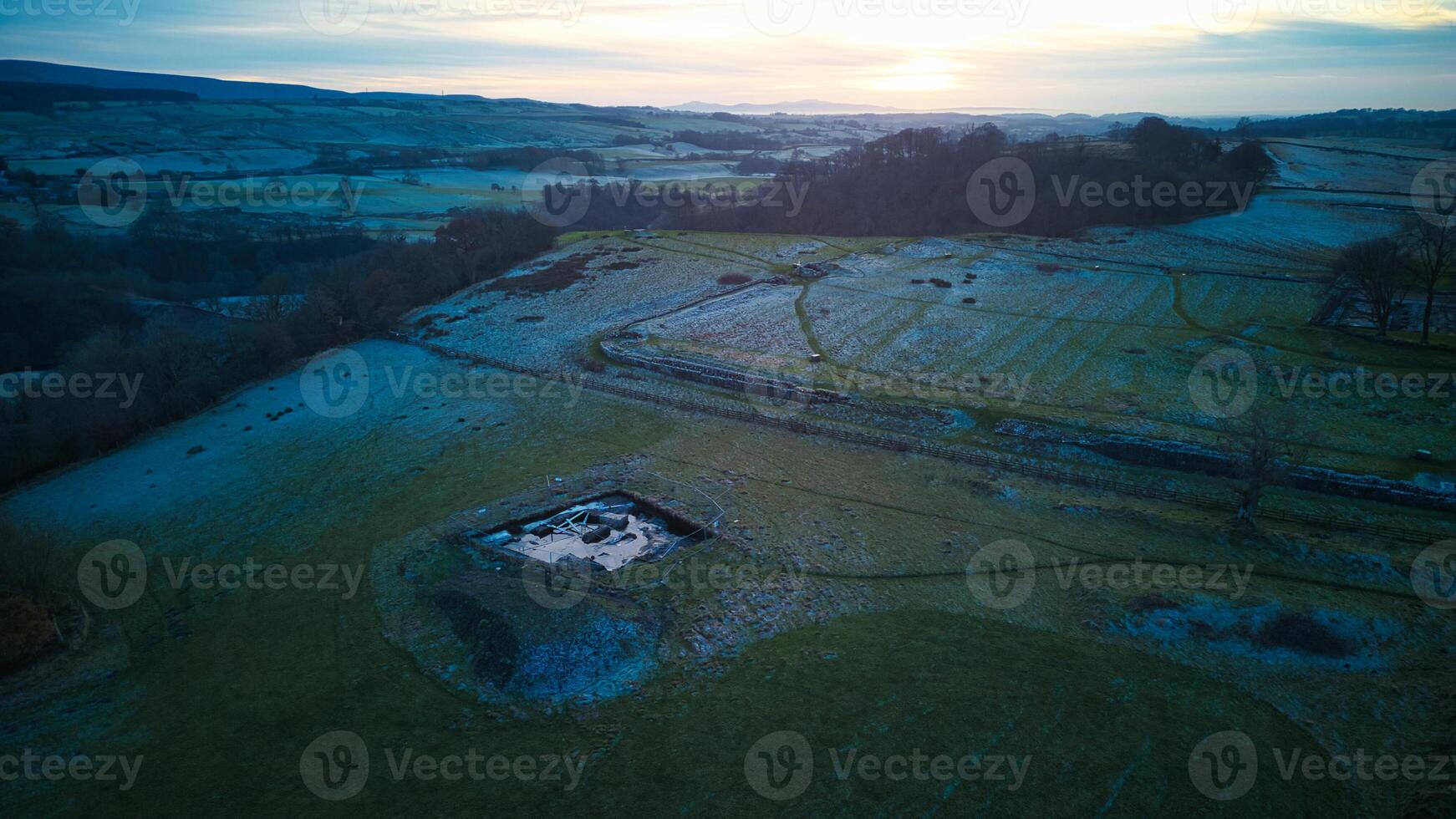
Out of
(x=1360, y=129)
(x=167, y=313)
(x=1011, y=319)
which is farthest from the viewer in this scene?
(x=1360, y=129)

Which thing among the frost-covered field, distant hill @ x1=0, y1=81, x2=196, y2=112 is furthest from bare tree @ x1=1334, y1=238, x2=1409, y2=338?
distant hill @ x1=0, y1=81, x2=196, y2=112

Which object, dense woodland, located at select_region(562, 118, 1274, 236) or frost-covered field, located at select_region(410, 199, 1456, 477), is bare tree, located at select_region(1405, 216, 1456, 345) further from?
dense woodland, located at select_region(562, 118, 1274, 236)

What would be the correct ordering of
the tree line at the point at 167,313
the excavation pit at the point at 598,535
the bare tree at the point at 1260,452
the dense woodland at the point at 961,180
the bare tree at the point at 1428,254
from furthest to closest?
the dense woodland at the point at 961,180, the bare tree at the point at 1428,254, the tree line at the point at 167,313, the excavation pit at the point at 598,535, the bare tree at the point at 1260,452

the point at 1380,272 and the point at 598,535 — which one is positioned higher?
the point at 1380,272

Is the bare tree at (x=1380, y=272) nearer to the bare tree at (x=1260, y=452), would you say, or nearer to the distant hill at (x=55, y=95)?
the bare tree at (x=1260, y=452)

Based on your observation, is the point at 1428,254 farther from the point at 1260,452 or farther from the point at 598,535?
the point at 598,535

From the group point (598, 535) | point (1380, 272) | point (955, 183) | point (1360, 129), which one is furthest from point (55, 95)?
point (1360, 129)

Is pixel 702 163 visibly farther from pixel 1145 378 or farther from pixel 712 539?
pixel 712 539

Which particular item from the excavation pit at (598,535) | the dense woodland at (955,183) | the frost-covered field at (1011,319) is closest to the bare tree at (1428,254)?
the frost-covered field at (1011,319)

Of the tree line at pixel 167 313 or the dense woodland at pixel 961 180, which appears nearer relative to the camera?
the tree line at pixel 167 313
